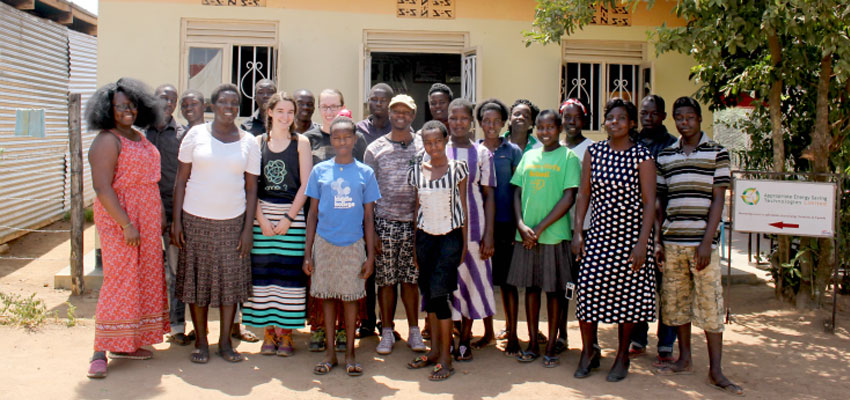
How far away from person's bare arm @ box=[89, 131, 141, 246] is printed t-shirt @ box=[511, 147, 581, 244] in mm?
2413

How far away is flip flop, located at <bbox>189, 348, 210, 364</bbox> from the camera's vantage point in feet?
14.3

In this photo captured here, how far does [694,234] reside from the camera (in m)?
4.06

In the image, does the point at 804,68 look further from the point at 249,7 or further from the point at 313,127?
the point at 249,7

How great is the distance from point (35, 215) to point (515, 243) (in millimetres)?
8201

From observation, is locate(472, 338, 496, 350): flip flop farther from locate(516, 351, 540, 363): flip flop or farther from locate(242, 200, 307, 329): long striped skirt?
locate(242, 200, 307, 329): long striped skirt

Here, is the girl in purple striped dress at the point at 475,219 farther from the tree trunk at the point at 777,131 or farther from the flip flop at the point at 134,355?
the tree trunk at the point at 777,131

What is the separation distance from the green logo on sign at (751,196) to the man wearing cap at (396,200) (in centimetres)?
276

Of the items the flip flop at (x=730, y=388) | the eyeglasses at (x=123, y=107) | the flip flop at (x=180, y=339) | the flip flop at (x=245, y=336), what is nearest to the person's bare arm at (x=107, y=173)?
the eyeglasses at (x=123, y=107)

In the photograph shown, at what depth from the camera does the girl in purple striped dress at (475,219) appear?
14.3 ft

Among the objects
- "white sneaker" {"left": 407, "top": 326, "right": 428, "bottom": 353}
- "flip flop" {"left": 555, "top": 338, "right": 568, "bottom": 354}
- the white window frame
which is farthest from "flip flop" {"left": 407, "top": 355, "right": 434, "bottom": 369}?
the white window frame

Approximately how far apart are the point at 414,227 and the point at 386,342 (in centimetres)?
84

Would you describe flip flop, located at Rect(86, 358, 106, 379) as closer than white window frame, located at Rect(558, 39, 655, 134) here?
Yes

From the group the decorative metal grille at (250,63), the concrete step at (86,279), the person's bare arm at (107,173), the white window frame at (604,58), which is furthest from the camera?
the white window frame at (604,58)

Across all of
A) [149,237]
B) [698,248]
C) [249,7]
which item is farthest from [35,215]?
[698,248]
